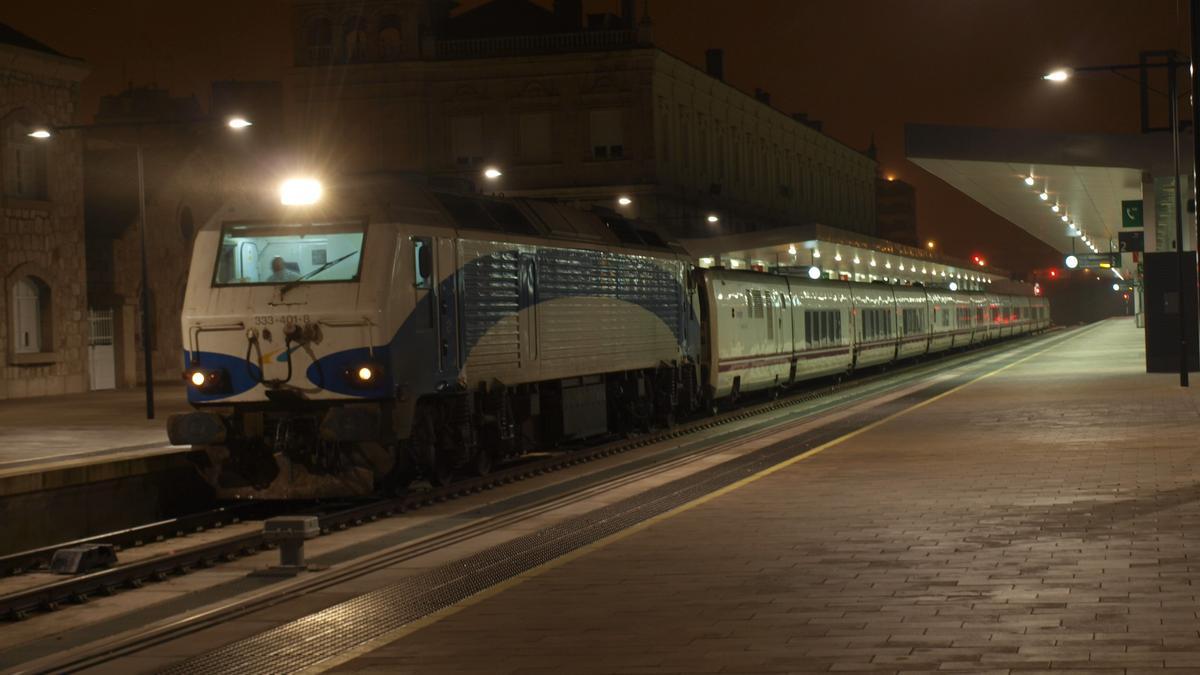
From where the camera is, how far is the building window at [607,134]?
258ft

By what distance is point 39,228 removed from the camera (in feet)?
126

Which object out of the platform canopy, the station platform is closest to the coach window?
the station platform

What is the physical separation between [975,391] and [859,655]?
26.3 metres

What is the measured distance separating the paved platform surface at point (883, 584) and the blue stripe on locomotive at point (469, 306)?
3889mm

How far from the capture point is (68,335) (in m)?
39.2

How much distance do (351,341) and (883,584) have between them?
326 inches

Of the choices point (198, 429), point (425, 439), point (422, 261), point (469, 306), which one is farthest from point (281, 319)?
point (469, 306)

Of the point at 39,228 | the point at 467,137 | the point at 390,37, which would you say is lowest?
the point at 39,228

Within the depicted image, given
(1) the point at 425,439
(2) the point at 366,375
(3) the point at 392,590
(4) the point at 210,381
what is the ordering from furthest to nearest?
(1) the point at 425,439
(4) the point at 210,381
(2) the point at 366,375
(3) the point at 392,590


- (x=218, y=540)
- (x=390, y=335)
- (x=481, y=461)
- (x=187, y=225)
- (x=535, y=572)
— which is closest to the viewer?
(x=535, y=572)

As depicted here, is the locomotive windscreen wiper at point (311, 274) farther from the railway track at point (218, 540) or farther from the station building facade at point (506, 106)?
the station building facade at point (506, 106)

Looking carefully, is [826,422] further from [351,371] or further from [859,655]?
[859,655]

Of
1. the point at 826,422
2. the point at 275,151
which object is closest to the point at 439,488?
the point at 826,422

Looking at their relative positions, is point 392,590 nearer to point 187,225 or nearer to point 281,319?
point 281,319
